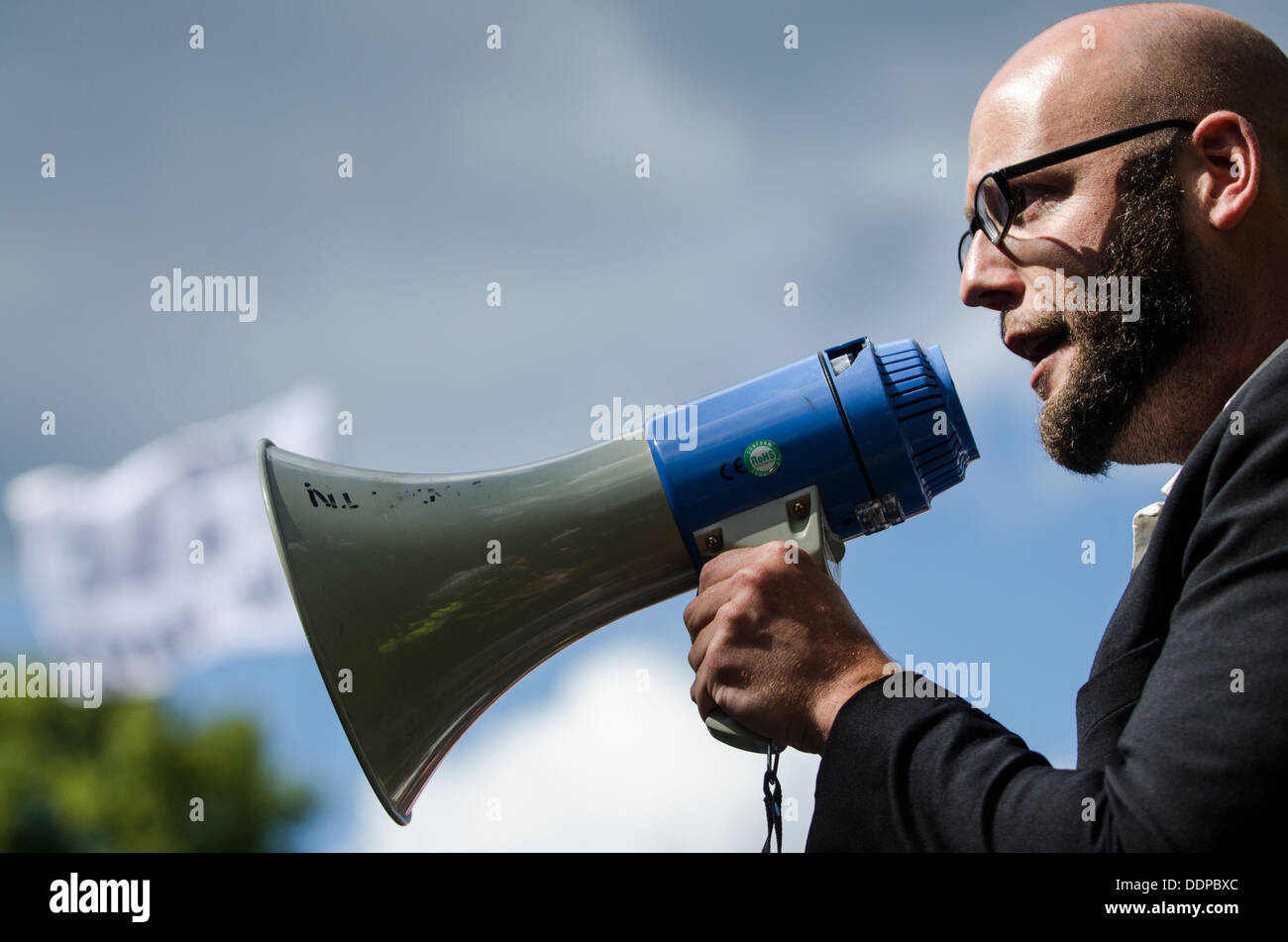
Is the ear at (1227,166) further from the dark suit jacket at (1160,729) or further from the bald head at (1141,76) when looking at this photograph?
the dark suit jacket at (1160,729)

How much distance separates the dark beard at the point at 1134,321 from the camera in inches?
92.0

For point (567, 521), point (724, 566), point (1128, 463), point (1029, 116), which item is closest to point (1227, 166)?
point (1029, 116)

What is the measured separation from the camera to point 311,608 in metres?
2.57

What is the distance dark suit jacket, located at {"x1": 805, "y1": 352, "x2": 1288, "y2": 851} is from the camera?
155 centimetres

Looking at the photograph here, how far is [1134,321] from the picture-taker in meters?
2.33

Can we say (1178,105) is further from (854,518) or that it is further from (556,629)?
(556,629)

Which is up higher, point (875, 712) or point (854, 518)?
point (854, 518)

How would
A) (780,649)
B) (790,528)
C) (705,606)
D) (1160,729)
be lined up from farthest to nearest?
1. (790,528)
2. (705,606)
3. (780,649)
4. (1160,729)

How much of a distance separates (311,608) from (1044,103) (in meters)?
1.97

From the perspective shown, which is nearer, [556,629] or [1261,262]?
[1261,262]

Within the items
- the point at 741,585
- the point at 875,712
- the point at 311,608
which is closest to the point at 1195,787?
the point at 875,712

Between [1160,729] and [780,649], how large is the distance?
2.55ft

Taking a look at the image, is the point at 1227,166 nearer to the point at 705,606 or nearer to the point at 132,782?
the point at 705,606
